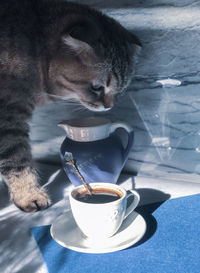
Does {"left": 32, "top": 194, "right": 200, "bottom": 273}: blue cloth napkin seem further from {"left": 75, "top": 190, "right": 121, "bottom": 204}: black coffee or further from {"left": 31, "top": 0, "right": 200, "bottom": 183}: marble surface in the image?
{"left": 31, "top": 0, "right": 200, "bottom": 183}: marble surface

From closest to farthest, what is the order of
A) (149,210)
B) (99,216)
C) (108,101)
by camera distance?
(99,216) < (149,210) < (108,101)

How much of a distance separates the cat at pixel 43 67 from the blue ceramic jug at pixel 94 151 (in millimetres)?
95

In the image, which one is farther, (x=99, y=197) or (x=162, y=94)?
(x=162, y=94)

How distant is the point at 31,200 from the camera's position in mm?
904

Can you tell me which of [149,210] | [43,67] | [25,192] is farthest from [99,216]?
[43,67]

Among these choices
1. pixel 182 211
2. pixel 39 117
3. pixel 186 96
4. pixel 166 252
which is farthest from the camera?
pixel 39 117

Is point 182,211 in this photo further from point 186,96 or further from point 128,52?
point 128,52

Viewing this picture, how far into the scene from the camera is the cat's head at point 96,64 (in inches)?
33.5

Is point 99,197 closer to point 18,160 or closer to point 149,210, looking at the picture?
point 149,210

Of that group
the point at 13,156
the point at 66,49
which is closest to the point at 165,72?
the point at 66,49

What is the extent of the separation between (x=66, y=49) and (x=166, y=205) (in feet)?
1.67

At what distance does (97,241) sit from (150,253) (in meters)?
0.11

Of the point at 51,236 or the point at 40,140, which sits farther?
the point at 40,140

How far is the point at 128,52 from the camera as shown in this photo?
36.1 inches
